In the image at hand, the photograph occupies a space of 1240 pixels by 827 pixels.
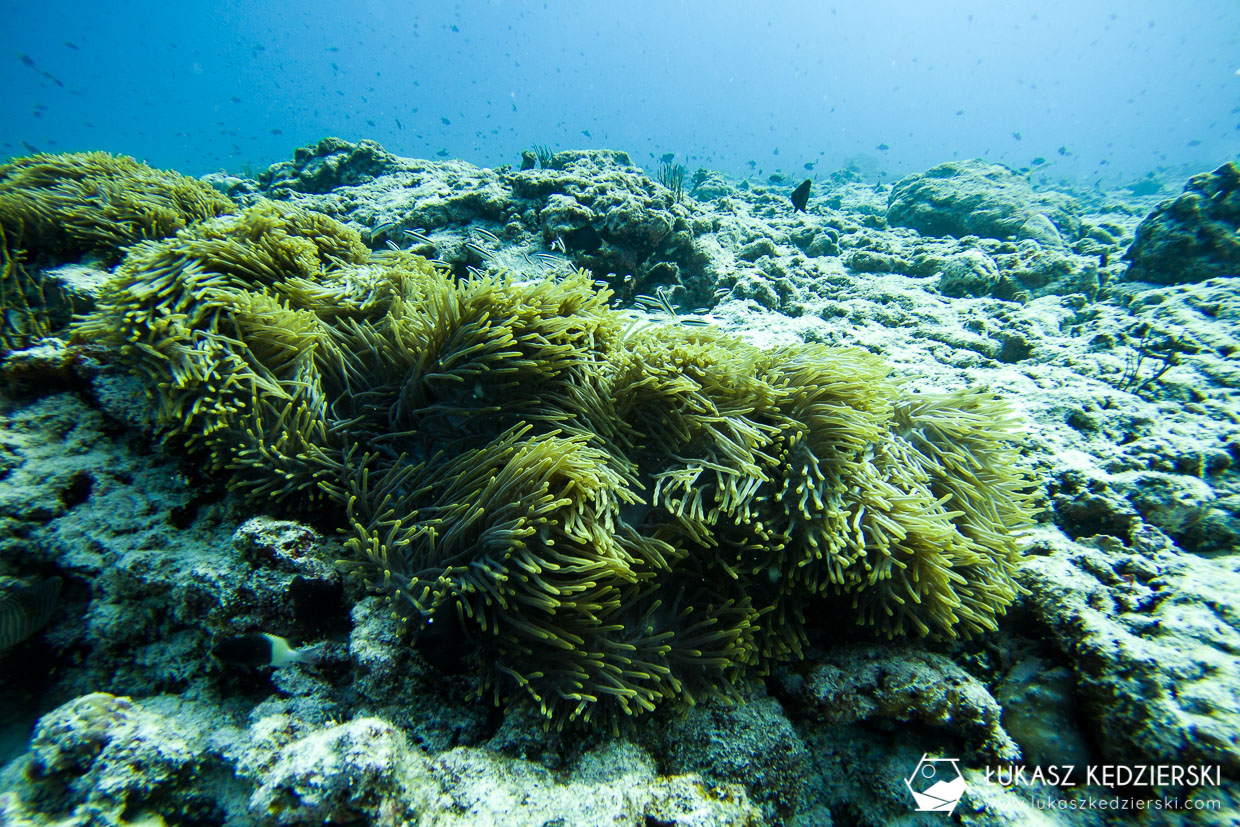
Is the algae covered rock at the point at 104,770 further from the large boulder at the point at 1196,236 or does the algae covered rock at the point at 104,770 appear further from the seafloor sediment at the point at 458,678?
the large boulder at the point at 1196,236

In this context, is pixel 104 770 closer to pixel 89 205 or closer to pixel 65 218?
pixel 65 218

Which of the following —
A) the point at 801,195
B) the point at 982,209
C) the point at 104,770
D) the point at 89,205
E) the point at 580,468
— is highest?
the point at 801,195

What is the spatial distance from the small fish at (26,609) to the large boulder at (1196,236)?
Result: 11869 millimetres

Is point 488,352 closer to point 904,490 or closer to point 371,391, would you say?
point 371,391

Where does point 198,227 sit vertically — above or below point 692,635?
above

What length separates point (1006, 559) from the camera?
2.38m

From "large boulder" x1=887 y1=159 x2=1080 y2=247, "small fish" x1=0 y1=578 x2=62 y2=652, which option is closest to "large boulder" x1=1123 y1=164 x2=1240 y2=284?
"large boulder" x1=887 y1=159 x2=1080 y2=247

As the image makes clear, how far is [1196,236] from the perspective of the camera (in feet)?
22.6

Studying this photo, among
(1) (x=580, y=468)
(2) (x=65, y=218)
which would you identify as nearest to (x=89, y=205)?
(2) (x=65, y=218)

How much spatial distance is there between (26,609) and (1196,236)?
40.4 ft

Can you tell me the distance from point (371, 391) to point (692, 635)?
6.74 feet

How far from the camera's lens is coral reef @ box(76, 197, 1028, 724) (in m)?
1.98

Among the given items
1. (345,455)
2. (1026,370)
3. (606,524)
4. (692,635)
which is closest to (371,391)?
(345,455)

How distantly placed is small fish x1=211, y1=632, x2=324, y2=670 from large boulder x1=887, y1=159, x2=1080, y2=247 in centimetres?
1337
